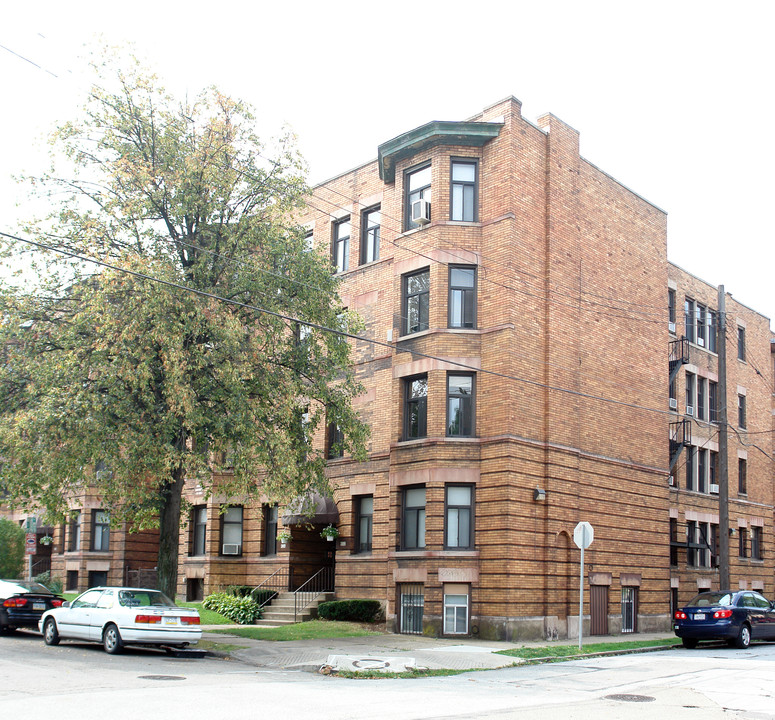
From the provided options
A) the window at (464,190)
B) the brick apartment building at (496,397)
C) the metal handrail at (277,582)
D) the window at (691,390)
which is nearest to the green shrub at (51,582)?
the brick apartment building at (496,397)

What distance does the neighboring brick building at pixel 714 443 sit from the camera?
111 ft

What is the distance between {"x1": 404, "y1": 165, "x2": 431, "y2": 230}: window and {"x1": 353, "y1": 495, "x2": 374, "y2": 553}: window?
867 centimetres

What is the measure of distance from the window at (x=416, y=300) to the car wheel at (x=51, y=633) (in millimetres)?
12461

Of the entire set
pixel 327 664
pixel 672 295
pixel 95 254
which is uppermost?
pixel 672 295

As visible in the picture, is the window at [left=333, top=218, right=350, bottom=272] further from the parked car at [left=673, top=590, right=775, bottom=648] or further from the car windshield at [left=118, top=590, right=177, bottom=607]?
the parked car at [left=673, top=590, right=775, bottom=648]

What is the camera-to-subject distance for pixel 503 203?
85.0 feet

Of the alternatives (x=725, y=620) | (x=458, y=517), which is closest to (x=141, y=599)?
(x=458, y=517)

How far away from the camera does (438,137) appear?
26453 mm

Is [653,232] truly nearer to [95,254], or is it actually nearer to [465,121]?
[465,121]

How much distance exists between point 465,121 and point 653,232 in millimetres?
9598

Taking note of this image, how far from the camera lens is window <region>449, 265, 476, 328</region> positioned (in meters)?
26.1

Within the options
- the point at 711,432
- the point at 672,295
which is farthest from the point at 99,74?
the point at 711,432

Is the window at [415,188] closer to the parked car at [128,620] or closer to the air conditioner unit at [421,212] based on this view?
the air conditioner unit at [421,212]

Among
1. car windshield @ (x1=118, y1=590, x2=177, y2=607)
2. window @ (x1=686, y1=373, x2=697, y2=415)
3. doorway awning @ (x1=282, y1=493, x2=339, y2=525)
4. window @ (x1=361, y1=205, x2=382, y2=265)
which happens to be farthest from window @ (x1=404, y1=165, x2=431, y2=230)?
window @ (x1=686, y1=373, x2=697, y2=415)
